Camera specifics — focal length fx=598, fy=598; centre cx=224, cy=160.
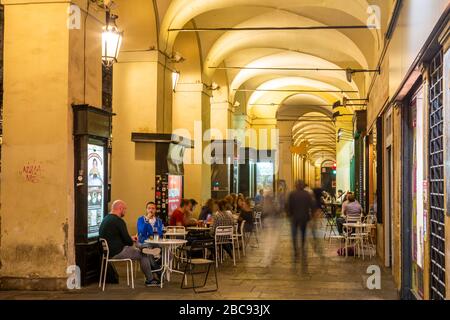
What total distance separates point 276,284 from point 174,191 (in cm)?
524

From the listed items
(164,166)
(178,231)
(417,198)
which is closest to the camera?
(417,198)

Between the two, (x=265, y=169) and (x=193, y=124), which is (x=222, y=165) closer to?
(x=193, y=124)

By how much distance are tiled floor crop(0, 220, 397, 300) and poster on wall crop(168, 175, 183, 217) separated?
2.26 metres

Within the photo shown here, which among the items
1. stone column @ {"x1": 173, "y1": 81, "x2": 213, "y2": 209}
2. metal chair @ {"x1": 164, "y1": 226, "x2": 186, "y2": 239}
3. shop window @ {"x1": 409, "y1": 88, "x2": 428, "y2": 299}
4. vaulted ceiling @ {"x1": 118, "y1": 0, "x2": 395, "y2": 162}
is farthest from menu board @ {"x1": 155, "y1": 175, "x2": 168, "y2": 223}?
shop window @ {"x1": 409, "y1": 88, "x2": 428, "y2": 299}

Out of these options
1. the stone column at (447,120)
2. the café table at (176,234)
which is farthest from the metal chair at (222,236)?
the stone column at (447,120)

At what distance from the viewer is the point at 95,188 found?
8.95 m

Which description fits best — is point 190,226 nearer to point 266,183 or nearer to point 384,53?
point 384,53

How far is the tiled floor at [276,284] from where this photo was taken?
309 inches

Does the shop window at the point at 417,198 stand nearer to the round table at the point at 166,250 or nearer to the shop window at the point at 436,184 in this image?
the shop window at the point at 436,184

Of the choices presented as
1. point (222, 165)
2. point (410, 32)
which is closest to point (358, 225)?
point (410, 32)

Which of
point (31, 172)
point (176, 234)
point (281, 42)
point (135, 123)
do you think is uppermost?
point (281, 42)

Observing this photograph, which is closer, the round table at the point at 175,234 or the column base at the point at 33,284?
the column base at the point at 33,284

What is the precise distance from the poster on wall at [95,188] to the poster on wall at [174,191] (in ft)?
12.9

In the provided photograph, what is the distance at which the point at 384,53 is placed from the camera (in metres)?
11.0
